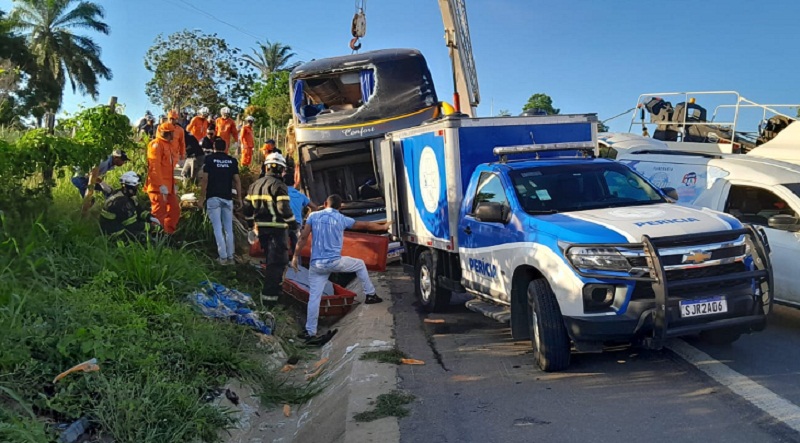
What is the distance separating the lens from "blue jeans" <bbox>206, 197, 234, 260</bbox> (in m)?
11.2

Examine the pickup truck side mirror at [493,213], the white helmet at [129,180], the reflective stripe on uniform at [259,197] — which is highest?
the white helmet at [129,180]

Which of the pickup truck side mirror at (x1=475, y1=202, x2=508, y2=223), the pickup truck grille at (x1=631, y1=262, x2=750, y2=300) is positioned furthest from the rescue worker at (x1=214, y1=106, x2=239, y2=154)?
the pickup truck grille at (x1=631, y1=262, x2=750, y2=300)

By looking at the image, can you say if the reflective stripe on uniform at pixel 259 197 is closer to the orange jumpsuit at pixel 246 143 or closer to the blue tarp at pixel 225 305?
the blue tarp at pixel 225 305

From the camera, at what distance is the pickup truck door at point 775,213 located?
7.61 m

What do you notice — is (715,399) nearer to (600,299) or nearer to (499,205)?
(600,299)

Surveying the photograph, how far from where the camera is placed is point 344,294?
1003 cm

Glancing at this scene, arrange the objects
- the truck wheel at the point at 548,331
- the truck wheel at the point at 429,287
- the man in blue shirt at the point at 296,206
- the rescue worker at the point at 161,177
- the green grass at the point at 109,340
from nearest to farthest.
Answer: the green grass at the point at 109,340, the truck wheel at the point at 548,331, the truck wheel at the point at 429,287, the man in blue shirt at the point at 296,206, the rescue worker at the point at 161,177

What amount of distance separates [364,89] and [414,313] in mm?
6144

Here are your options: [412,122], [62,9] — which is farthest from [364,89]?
[62,9]

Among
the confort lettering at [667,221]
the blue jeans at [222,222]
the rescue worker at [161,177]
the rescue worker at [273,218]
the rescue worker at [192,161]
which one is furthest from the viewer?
the rescue worker at [192,161]

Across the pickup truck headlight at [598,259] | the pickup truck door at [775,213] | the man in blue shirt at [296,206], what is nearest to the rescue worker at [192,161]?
the man in blue shirt at [296,206]

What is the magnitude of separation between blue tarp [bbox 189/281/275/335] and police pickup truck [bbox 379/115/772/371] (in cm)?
234

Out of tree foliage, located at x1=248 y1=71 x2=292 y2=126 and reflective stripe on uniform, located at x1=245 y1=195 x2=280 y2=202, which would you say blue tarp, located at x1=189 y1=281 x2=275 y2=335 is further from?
tree foliage, located at x1=248 y1=71 x2=292 y2=126

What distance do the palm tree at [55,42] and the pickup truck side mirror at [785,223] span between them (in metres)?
47.1
